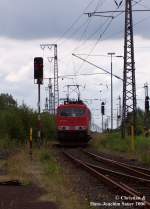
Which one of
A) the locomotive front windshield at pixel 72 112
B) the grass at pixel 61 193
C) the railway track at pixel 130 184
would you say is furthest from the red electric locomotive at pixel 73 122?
the grass at pixel 61 193

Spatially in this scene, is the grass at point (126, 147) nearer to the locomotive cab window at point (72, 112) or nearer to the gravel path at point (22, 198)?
the locomotive cab window at point (72, 112)

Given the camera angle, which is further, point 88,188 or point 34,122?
point 34,122

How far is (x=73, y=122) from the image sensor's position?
55.4 m

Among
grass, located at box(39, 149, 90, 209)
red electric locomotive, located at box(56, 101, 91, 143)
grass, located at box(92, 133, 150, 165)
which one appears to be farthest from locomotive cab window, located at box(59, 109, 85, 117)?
grass, located at box(39, 149, 90, 209)

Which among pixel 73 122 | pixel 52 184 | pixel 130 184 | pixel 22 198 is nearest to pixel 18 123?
pixel 73 122

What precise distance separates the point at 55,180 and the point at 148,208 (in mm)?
6864

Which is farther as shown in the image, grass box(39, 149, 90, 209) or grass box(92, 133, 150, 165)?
grass box(92, 133, 150, 165)

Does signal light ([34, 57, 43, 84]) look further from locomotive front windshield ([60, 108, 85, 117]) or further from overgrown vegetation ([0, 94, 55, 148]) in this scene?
overgrown vegetation ([0, 94, 55, 148])

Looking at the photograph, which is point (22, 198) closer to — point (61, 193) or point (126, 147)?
point (61, 193)

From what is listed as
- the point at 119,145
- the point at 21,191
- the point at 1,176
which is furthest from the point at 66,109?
the point at 21,191

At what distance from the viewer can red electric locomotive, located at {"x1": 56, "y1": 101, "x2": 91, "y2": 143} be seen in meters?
55.2

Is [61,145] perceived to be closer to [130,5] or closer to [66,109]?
[66,109]

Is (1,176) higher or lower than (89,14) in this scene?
lower

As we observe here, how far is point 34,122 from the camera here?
5962 cm
